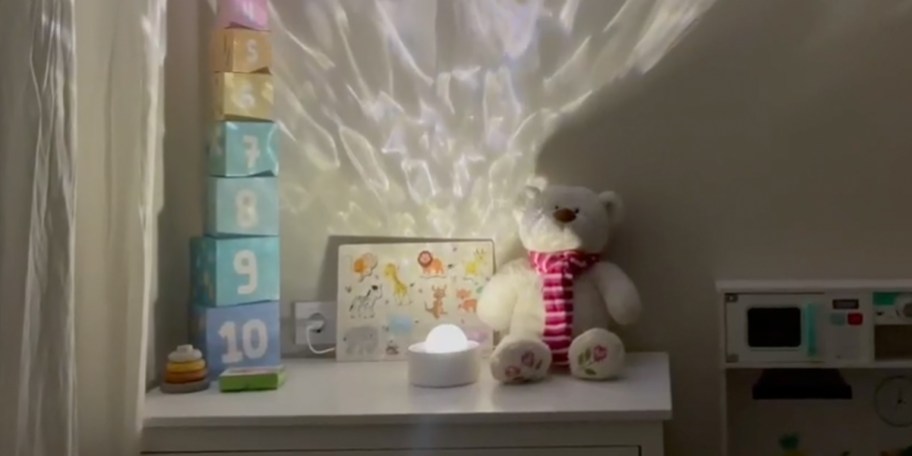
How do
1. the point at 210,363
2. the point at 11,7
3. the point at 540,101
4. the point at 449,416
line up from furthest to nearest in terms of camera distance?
the point at 540,101 < the point at 210,363 < the point at 449,416 < the point at 11,7

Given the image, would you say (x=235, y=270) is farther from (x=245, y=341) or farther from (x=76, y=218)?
(x=76, y=218)

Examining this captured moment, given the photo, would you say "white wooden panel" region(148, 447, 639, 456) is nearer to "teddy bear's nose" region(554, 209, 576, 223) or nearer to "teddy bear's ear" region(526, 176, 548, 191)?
"teddy bear's nose" region(554, 209, 576, 223)

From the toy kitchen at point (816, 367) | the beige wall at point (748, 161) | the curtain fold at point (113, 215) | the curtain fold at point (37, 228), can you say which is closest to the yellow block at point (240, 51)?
the curtain fold at point (113, 215)

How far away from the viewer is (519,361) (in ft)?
5.31

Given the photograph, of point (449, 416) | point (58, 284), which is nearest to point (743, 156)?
point (449, 416)

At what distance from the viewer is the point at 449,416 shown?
1475mm

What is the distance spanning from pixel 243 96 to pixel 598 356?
0.69 meters

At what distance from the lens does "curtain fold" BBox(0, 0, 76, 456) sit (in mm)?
1089

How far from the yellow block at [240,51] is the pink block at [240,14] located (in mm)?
12

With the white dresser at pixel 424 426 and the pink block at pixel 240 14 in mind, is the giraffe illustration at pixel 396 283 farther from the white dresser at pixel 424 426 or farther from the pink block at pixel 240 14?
the pink block at pixel 240 14

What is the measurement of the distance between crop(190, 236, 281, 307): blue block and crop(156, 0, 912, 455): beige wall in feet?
0.26

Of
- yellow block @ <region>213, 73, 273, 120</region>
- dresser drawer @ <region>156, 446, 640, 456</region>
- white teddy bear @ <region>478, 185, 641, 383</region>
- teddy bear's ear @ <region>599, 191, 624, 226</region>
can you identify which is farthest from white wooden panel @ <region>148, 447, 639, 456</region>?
yellow block @ <region>213, 73, 273, 120</region>

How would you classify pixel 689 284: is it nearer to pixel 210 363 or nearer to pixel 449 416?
pixel 449 416

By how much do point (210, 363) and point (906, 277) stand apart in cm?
112
